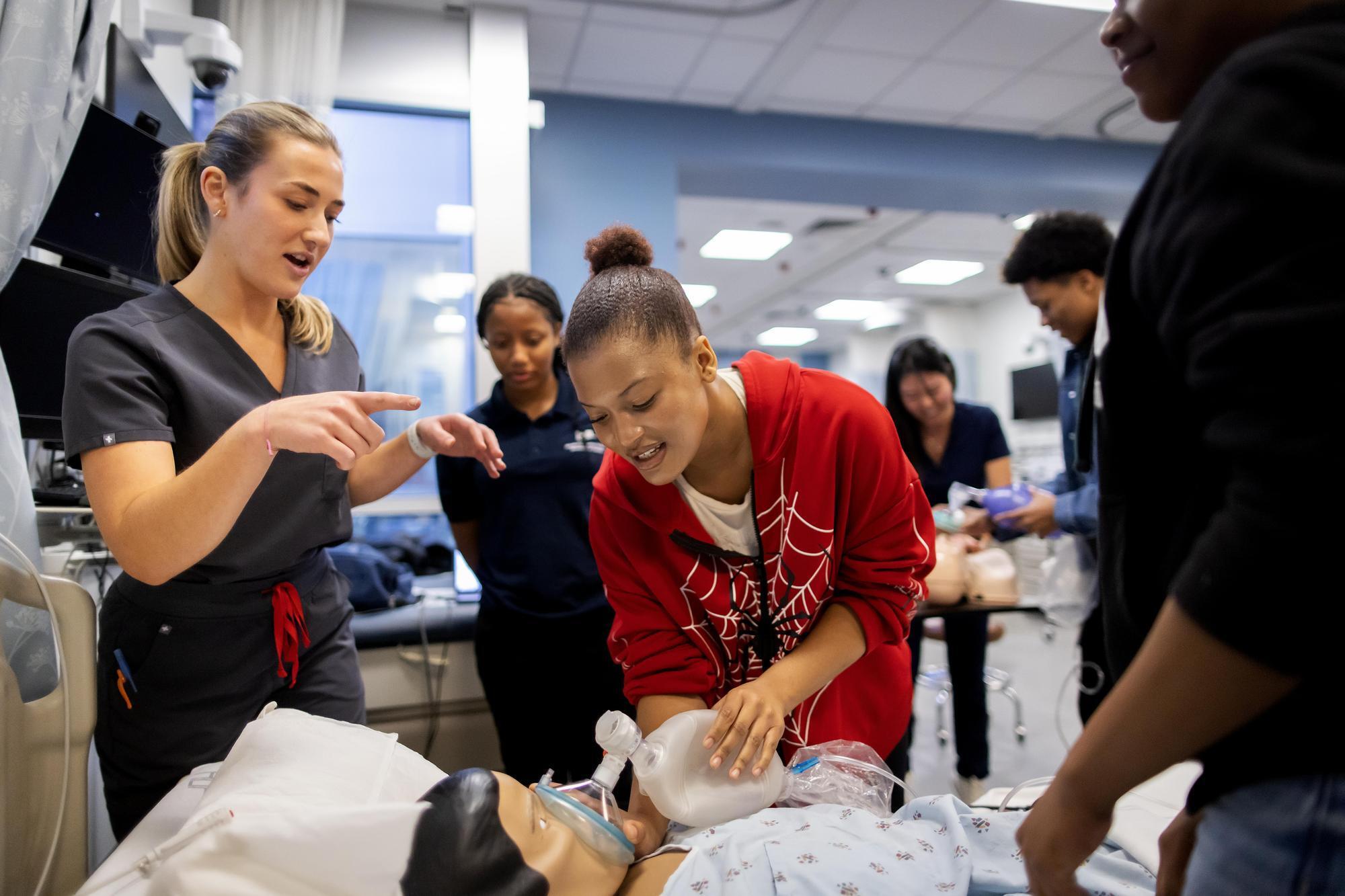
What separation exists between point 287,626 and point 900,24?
3537 millimetres

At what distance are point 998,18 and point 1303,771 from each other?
380cm

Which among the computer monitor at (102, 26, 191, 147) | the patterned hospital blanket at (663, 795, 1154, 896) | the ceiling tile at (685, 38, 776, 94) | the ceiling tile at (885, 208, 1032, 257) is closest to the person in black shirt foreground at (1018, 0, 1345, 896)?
the patterned hospital blanket at (663, 795, 1154, 896)

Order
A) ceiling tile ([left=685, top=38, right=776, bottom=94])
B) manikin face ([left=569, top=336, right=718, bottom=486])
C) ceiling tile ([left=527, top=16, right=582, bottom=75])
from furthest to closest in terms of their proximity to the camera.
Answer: ceiling tile ([left=685, top=38, right=776, bottom=94]), ceiling tile ([left=527, top=16, right=582, bottom=75]), manikin face ([left=569, top=336, right=718, bottom=486])

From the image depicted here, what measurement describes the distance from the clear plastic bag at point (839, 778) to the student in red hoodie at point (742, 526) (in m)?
0.05

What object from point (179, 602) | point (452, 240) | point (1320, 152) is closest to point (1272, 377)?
point (1320, 152)

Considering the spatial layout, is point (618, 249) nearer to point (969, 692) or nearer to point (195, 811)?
point (195, 811)

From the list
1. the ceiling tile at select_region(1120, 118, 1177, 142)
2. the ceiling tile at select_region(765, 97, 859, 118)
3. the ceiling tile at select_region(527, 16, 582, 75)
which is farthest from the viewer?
the ceiling tile at select_region(1120, 118, 1177, 142)

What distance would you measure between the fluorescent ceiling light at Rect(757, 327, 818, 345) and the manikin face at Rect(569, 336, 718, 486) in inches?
360

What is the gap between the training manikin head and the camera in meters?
0.82

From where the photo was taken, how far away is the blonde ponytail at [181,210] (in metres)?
1.26

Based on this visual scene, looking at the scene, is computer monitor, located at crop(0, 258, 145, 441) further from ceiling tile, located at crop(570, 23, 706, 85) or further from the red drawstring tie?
ceiling tile, located at crop(570, 23, 706, 85)

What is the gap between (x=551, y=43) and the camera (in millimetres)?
3568

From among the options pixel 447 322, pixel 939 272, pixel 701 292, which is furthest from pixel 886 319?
pixel 447 322

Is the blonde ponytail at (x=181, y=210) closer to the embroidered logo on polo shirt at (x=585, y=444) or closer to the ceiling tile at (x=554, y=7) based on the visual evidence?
the embroidered logo on polo shirt at (x=585, y=444)
